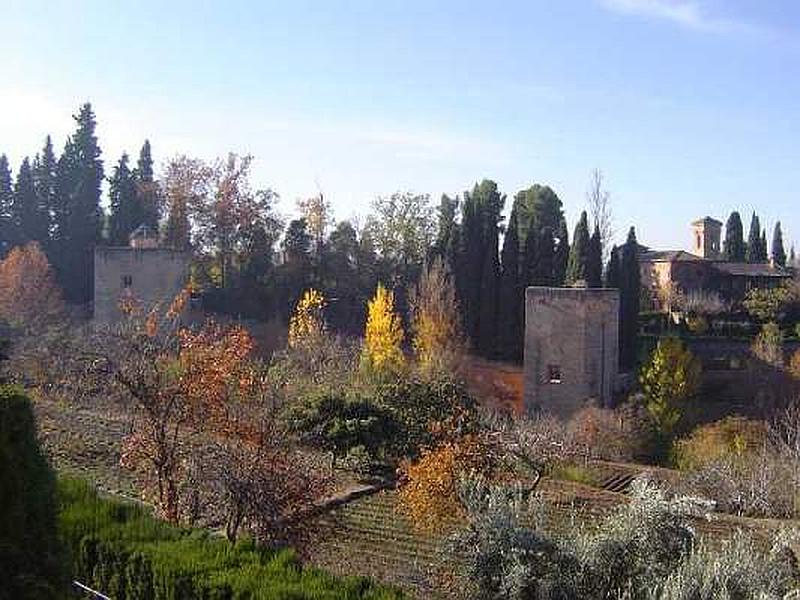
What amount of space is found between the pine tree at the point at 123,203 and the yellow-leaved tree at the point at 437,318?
42.9 feet

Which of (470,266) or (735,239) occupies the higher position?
(735,239)

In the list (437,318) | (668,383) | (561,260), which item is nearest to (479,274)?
(437,318)

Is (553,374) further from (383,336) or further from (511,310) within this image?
(383,336)

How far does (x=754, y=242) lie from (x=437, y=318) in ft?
91.9

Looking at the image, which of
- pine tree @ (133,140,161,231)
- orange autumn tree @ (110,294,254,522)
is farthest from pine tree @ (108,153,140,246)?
orange autumn tree @ (110,294,254,522)

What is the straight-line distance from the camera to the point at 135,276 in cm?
2895

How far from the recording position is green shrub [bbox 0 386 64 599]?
225 inches

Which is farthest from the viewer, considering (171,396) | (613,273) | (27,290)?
(613,273)

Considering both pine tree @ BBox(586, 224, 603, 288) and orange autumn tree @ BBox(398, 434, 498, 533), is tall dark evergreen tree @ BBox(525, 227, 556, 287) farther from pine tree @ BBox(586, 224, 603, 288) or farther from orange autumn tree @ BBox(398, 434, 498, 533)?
orange autumn tree @ BBox(398, 434, 498, 533)

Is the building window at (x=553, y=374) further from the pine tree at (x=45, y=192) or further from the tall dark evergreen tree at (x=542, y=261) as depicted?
the pine tree at (x=45, y=192)

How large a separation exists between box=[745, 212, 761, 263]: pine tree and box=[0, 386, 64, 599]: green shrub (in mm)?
48120

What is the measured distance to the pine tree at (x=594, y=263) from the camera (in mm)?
30781

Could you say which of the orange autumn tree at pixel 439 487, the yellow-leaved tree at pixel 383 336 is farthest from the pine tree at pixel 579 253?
the orange autumn tree at pixel 439 487

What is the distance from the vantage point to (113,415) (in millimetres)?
19953
